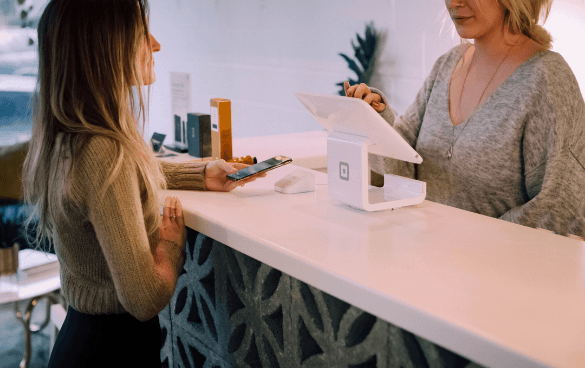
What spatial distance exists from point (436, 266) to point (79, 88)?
0.80 meters

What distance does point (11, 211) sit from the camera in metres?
2.64

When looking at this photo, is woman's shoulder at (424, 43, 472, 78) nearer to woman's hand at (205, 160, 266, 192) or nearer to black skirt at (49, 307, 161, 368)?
woman's hand at (205, 160, 266, 192)

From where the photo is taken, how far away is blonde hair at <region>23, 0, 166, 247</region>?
1098 millimetres

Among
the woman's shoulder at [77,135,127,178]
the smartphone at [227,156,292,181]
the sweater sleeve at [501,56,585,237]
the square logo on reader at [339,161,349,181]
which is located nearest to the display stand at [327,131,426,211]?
the square logo on reader at [339,161,349,181]

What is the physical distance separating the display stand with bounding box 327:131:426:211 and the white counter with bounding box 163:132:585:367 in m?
0.03

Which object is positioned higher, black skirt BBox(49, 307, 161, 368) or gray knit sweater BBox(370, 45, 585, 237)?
gray knit sweater BBox(370, 45, 585, 237)

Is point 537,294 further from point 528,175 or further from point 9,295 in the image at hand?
point 9,295

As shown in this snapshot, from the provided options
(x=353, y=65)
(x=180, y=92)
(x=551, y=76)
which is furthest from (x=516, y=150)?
(x=353, y=65)

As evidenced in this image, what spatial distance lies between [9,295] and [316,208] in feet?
5.15

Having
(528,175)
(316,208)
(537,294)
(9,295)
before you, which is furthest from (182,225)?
(9,295)

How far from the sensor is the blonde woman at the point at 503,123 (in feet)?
4.78

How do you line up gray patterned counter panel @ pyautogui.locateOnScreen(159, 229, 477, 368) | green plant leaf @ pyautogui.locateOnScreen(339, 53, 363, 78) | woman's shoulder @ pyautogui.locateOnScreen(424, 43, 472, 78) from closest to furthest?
gray patterned counter panel @ pyautogui.locateOnScreen(159, 229, 477, 368)
woman's shoulder @ pyautogui.locateOnScreen(424, 43, 472, 78)
green plant leaf @ pyautogui.locateOnScreen(339, 53, 363, 78)

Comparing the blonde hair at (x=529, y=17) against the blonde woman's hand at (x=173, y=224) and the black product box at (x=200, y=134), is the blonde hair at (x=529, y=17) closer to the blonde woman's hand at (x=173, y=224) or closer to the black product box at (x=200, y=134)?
the blonde woman's hand at (x=173, y=224)

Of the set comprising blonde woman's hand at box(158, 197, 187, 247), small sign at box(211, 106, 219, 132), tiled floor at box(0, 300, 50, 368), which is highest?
small sign at box(211, 106, 219, 132)
